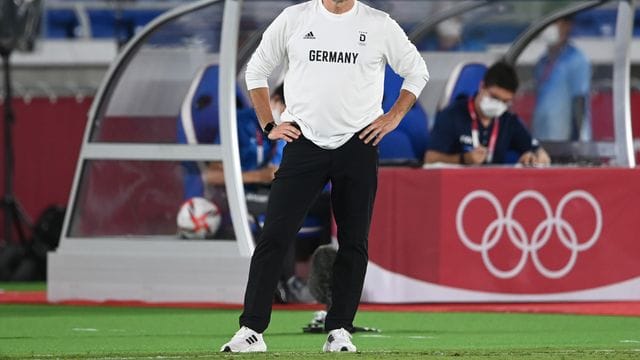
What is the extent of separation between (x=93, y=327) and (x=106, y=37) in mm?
15978

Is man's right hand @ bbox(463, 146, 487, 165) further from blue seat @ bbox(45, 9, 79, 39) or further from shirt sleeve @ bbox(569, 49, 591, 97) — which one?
blue seat @ bbox(45, 9, 79, 39)

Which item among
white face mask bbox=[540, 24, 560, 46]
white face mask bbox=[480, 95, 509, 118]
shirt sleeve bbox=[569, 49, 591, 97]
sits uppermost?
white face mask bbox=[540, 24, 560, 46]

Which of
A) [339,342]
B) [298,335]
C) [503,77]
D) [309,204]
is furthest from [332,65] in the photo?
[503,77]

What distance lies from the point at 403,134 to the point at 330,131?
680cm

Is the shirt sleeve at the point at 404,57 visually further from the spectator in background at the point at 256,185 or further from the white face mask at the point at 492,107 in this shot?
the white face mask at the point at 492,107

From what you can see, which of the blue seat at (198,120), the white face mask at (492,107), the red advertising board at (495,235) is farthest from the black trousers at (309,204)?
the white face mask at (492,107)

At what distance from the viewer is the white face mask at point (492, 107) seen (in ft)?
46.2

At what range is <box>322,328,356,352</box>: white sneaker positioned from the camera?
812cm

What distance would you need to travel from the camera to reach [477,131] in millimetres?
14281

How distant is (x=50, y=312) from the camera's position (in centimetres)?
1259

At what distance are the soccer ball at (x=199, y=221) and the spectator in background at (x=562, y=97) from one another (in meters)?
3.55

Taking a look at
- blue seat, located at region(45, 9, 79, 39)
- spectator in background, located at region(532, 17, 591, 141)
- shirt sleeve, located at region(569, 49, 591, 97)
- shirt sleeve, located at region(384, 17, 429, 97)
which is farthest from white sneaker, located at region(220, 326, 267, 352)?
blue seat, located at region(45, 9, 79, 39)

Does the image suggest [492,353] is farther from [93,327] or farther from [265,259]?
[93,327]

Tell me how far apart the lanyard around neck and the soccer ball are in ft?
7.87
